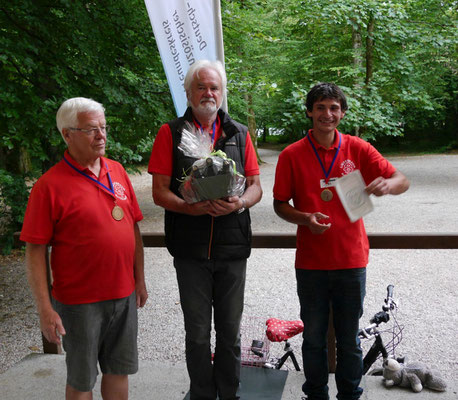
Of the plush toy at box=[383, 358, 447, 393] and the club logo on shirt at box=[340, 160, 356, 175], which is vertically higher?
the club logo on shirt at box=[340, 160, 356, 175]

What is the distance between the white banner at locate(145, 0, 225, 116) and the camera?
10.8 ft

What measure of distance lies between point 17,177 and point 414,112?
79.9 feet

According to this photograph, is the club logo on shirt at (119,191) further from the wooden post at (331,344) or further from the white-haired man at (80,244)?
the wooden post at (331,344)

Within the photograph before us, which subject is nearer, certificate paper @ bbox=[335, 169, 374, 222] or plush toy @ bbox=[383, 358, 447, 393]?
certificate paper @ bbox=[335, 169, 374, 222]

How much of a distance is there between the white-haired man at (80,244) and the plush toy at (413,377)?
1720 millimetres

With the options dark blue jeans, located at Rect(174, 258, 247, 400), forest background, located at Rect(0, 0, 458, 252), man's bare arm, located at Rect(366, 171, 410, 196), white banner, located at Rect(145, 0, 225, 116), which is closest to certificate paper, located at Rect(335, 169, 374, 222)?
man's bare arm, located at Rect(366, 171, 410, 196)

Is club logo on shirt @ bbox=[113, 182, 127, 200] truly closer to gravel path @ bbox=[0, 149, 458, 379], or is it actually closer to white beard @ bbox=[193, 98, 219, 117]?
white beard @ bbox=[193, 98, 219, 117]

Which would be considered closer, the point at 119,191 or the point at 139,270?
the point at 119,191

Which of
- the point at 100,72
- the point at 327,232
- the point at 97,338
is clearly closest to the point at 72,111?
the point at 97,338

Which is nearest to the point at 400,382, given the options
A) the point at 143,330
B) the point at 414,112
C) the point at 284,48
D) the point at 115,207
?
the point at 115,207

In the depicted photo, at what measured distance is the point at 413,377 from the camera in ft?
8.99

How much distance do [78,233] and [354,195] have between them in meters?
1.26

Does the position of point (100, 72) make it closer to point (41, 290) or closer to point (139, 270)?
point (139, 270)

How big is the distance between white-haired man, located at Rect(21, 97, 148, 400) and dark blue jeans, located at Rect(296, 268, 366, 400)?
92cm
